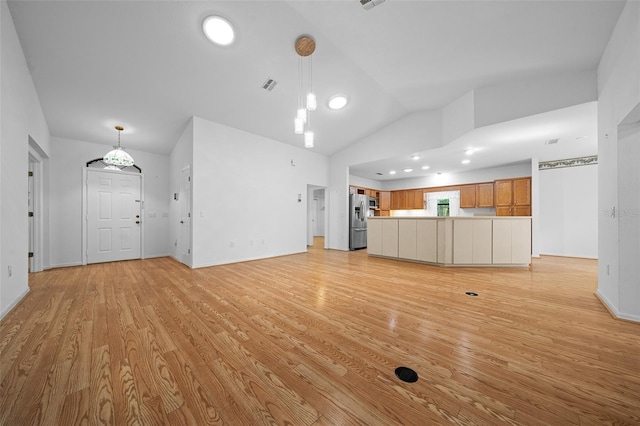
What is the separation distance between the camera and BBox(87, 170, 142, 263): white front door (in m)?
4.92

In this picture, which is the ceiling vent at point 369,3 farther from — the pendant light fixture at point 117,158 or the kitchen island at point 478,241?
the pendant light fixture at point 117,158

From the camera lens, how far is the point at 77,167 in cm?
479

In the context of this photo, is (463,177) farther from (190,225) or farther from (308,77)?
(190,225)

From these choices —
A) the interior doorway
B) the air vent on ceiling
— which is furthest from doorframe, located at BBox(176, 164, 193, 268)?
the interior doorway

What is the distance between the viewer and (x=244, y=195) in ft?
16.9

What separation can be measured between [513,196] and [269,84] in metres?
6.91

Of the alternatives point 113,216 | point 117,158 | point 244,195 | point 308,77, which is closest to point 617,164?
point 308,77

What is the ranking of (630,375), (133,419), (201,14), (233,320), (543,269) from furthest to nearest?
(543,269) → (201,14) → (233,320) → (630,375) → (133,419)

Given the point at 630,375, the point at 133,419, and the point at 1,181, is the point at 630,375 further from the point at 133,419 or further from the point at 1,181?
the point at 1,181

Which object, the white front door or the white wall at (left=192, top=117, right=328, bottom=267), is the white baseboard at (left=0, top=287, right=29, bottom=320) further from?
the white front door

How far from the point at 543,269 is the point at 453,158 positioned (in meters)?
2.99

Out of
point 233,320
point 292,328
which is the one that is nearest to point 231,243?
point 233,320

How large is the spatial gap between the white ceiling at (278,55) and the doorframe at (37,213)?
2.42 feet

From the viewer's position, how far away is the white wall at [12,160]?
89.7 inches
